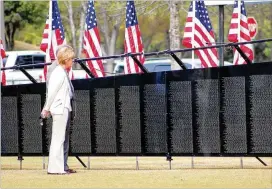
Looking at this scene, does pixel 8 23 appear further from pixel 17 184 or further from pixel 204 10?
A: pixel 17 184

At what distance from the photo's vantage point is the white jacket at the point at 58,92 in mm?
17894

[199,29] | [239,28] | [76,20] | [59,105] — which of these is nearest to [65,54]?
[59,105]

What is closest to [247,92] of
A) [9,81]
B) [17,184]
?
[17,184]

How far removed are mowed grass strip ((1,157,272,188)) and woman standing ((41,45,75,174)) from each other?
28 cm

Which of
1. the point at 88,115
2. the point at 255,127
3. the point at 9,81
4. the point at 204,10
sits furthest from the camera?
the point at 9,81

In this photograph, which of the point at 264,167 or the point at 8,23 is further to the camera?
the point at 8,23

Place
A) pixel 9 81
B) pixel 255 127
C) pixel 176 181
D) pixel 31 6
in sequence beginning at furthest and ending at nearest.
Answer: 1. pixel 31 6
2. pixel 9 81
3. pixel 255 127
4. pixel 176 181

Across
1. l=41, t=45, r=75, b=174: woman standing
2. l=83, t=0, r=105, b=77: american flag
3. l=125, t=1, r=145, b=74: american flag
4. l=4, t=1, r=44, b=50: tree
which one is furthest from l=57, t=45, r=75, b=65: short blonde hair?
l=4, t=1, r=44, b=50: tree

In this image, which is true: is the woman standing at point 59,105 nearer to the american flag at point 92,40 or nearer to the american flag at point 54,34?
the american flag at point 92,40

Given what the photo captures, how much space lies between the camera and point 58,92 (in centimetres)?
1792

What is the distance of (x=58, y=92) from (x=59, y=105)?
19 cm

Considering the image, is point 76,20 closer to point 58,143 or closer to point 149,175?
point 58,143

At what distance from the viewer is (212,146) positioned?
61.4 ft

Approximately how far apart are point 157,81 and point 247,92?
1518mm
